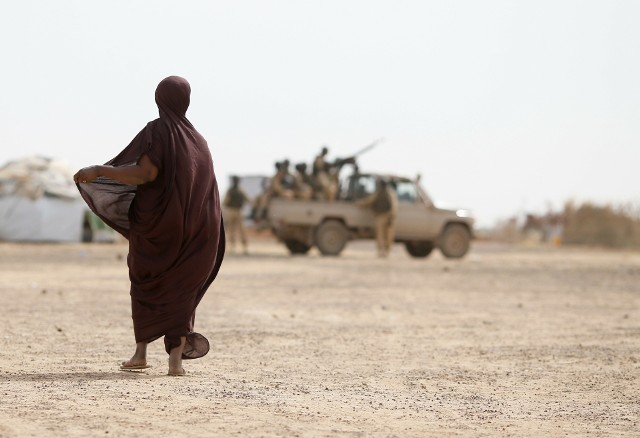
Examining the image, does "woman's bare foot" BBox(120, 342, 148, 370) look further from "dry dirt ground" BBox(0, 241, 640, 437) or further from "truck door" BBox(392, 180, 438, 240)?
"truck door" BBox(392, 180, 438, 240)

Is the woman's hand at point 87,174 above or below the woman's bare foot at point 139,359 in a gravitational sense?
above

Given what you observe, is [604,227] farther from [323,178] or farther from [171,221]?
[171,221]

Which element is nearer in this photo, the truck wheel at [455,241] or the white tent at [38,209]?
the truck wheel at [455,241]

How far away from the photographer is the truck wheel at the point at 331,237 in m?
30.3

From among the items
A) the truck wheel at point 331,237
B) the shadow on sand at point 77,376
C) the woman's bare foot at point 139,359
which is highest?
the truck wheel at point 331,237

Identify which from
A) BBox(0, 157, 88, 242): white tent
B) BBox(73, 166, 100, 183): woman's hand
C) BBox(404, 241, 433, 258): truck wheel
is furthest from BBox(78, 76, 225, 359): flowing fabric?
BBox(0, 157, 88, 242): white tent

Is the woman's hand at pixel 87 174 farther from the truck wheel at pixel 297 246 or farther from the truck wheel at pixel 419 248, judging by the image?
the truck wheel at pixel 419 248

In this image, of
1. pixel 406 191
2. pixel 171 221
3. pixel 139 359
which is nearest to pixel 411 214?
pixel 406 191

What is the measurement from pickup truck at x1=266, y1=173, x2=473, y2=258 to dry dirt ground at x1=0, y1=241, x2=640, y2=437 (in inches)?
429

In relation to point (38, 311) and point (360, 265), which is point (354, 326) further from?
point (360, 265)

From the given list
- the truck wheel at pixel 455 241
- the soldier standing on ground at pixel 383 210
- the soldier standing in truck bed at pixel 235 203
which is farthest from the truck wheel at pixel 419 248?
the soldier standing in truck bed at pixel 235 203

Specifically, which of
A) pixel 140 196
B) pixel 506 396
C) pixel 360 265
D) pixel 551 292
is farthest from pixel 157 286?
pixel 360 265

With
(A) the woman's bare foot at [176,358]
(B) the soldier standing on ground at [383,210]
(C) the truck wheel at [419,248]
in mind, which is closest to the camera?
(A) the woman's bare foot at [176,358]

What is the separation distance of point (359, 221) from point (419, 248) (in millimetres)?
2983
